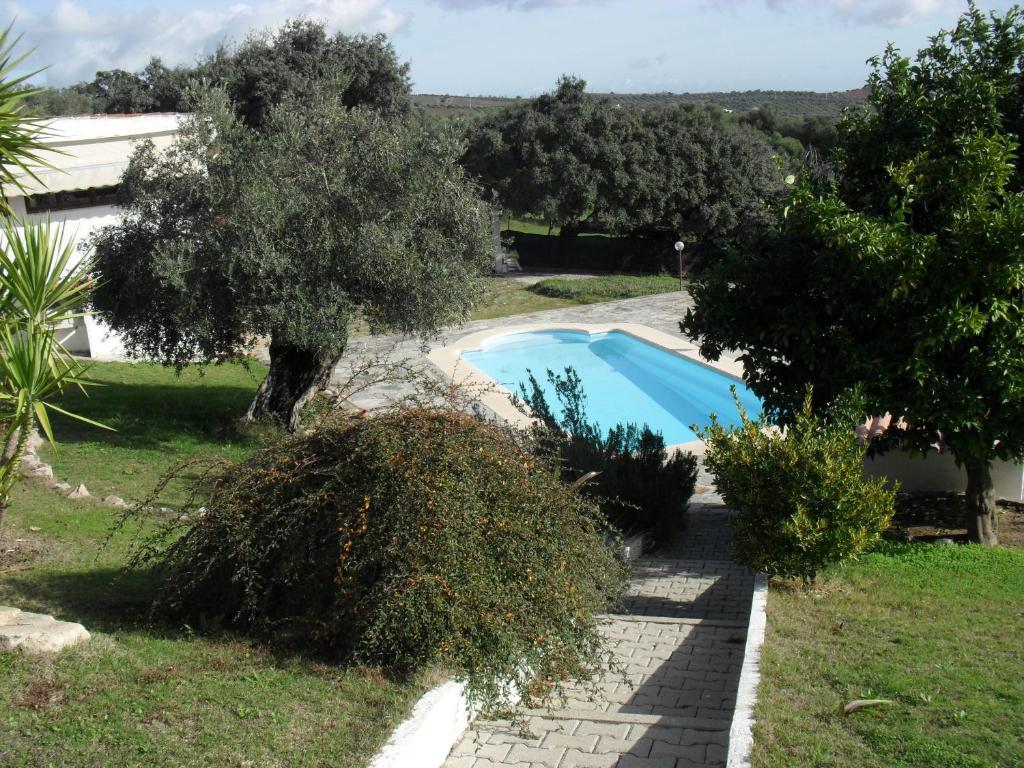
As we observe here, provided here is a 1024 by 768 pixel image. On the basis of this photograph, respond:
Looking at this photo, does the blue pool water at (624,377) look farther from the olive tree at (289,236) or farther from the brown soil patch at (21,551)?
the brown soil patch at (21,551)

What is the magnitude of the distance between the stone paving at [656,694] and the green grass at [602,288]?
61.5 feet

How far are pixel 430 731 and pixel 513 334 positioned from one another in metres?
18.9

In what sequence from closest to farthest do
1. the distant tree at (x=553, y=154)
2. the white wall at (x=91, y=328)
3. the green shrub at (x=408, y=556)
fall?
1. the green shrub at (x=408, y=556)
2. the white wall at (x=91, y=328)
3. the distant tree at (x=553, y=154)

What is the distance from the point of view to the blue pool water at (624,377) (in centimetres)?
1952

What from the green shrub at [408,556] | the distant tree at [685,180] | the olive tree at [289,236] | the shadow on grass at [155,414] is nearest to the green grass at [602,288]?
the distant tree at [685,180]

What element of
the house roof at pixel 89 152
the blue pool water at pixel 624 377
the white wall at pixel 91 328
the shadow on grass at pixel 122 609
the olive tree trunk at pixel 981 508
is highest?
the house roof at pixel 89 152

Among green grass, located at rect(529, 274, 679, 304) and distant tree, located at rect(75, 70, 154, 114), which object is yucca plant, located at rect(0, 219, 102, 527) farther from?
distant tree, located at rect(75, 70, 154, 114)

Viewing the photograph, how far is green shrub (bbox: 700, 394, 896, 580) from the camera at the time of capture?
7414 mm

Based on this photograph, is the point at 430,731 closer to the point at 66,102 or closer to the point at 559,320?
the point at 559,320

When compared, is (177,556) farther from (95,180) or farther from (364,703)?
(95,180)

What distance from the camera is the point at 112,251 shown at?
12359 mm

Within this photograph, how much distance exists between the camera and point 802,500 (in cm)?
748

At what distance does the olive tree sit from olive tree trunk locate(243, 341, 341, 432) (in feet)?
1.22

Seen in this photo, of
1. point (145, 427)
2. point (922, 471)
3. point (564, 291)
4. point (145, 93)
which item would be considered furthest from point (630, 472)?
point (145, 93)
